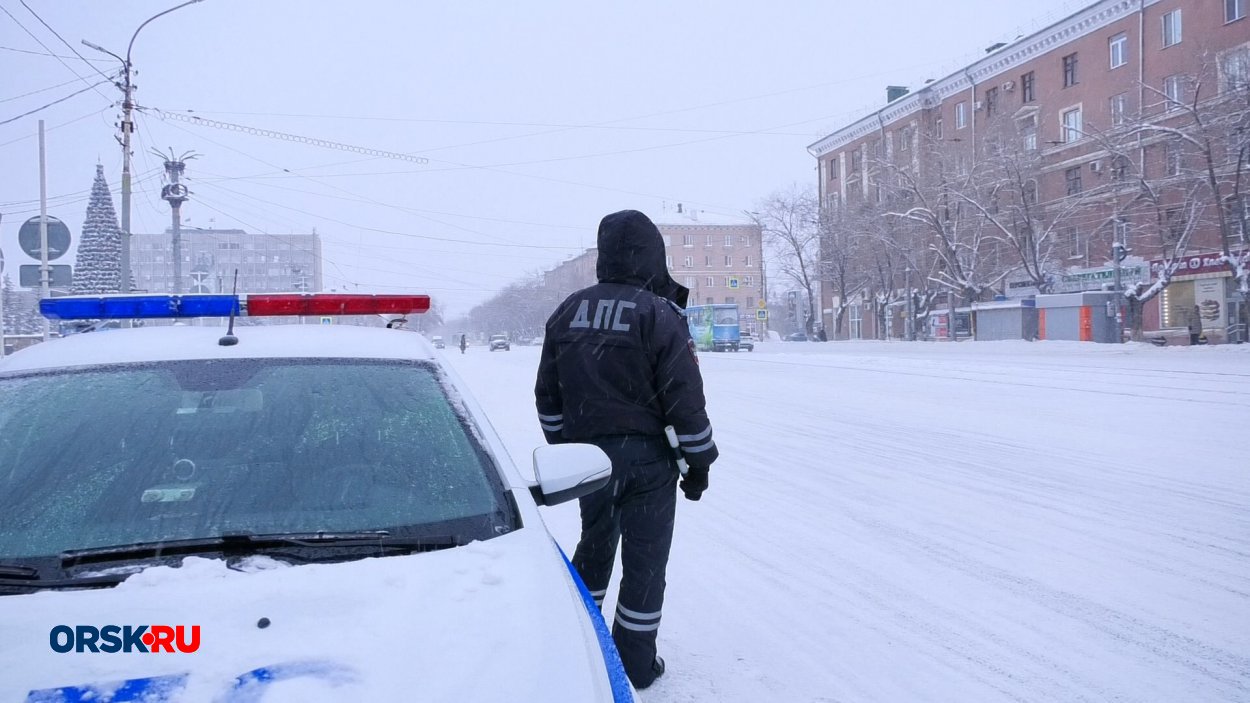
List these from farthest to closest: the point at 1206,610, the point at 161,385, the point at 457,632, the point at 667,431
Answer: the point at 1206,610 < the point at 667,431 < the point at 161,385 < the point at 457,632

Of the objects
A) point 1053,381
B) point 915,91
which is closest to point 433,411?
point 1053,381

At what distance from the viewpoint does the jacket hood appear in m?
3.52

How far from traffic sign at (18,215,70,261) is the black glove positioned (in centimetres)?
1799

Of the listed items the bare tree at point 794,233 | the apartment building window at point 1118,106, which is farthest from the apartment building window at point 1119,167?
the bare tree at point 794,233

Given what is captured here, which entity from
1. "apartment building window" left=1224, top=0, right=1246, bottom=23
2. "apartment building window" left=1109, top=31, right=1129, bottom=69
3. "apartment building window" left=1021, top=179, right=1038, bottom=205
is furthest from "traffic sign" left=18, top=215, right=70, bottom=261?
"apartment building window" left=1109, top=31, right=1129, bottom=69

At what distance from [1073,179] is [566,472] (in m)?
48.3

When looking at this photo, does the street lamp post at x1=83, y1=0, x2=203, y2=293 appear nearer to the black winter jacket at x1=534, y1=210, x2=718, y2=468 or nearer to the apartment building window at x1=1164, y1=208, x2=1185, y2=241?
the black winter jacket at x1=534, y1=210, x2=718, y2=468

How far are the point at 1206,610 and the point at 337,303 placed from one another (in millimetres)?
4370

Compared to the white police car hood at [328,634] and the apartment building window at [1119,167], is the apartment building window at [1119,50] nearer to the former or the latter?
the apartment building window at [1119,167]

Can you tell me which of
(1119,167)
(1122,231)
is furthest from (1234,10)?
(1122,231)

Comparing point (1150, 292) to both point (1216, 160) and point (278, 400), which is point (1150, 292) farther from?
point (278, 400)

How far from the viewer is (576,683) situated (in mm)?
1617

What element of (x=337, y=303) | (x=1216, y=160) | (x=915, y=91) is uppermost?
(x=915, y=91)

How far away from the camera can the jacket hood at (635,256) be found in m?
3.52
